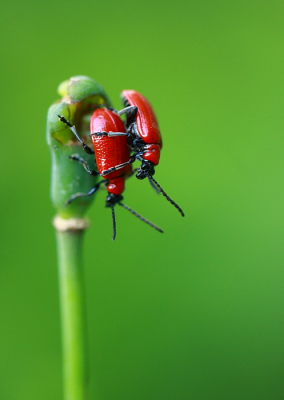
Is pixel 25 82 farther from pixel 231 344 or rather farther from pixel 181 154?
pixel 231 344

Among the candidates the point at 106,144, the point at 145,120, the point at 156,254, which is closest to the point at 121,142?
the point at 106,144

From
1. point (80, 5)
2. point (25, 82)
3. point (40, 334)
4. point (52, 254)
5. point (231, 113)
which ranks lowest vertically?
point (40, 334)

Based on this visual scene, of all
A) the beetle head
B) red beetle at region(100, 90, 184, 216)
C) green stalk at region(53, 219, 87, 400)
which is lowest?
green stalk at region(53, 219, 87, 400)

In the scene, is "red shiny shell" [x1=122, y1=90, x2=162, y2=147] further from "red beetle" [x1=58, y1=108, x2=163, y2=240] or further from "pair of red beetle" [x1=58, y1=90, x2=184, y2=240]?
"red beetle" [x1=58, y1=108, x2=163, y2=240]

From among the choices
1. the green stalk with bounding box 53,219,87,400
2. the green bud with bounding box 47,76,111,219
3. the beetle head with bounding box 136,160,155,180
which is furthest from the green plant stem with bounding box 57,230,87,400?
the beetle head with bounding box 136,160,155,180

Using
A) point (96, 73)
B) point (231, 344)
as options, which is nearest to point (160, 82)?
point (96, 73)

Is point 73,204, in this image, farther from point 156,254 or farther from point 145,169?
point 156,254
